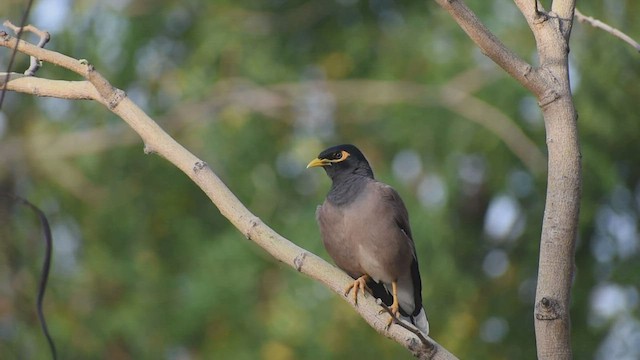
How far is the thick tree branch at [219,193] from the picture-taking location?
3.02 metres

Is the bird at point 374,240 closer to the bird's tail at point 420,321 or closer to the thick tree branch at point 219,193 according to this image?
the bird's tail at point 420,321

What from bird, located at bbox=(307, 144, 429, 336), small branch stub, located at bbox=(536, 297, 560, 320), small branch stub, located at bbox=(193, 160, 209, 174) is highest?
bird, located at bbox=(307, 144, 429, 336)

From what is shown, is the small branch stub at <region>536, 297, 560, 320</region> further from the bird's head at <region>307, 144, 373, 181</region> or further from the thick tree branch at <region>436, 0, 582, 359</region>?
the bird's head at <region>307, 144, 373, 181</region>

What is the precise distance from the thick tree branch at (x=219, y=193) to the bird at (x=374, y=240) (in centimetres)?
107

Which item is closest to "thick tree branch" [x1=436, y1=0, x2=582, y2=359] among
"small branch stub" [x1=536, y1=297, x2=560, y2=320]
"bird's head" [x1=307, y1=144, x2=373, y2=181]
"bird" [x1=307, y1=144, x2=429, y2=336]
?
"small branch stub" [x1=536, y1=297, x2=560, y2=320]

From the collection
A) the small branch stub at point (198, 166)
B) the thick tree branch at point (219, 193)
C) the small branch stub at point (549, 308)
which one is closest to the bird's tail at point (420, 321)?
the thick tree branch at point (219, 193)

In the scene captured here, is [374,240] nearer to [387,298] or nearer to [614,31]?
[387,298]

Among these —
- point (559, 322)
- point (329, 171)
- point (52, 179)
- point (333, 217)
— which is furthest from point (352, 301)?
point (52, 179)

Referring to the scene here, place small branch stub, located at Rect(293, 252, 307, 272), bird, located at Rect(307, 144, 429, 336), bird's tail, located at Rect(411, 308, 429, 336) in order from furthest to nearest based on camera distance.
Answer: bird's tail, located at Rect(411, 308, 429, 336), bird, located at Rect(307, 144, 429, 336), small branch stub, located at Rect(293, 252, 307, 272)

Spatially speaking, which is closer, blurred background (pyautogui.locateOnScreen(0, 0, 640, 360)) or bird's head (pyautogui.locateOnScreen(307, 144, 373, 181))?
bird's head (pyautogui.locateOnScreen(307, 144, 373, 181))

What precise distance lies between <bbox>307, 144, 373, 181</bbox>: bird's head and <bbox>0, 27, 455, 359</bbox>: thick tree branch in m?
1.67

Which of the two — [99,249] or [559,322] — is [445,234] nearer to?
[99,249]

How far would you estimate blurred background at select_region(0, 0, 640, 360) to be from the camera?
8250 millimetres

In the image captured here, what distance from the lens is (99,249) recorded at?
920 cm
